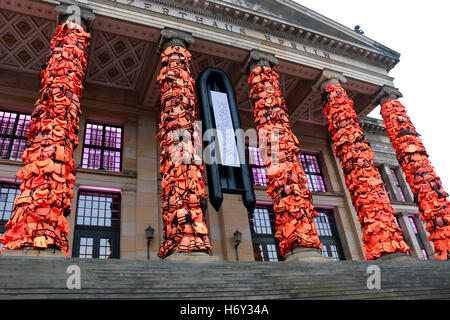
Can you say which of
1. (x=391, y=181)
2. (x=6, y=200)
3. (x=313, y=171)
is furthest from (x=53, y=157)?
(x=391, y=181)

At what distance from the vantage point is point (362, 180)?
13609 mm

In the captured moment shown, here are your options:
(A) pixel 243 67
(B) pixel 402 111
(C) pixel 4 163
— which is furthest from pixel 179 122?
(B) pixel 402 111

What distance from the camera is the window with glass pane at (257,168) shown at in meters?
19.4

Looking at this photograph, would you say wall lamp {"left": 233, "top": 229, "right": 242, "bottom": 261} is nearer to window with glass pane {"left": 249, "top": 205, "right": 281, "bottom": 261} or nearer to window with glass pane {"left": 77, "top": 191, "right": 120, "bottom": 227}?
window with glass pane {"left": 249, "top": 205, "right": 281, "bottom": 261}

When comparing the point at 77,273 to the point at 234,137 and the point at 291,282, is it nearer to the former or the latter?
the point at 291,282

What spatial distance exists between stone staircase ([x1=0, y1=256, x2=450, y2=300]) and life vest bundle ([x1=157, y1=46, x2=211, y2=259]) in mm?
1601

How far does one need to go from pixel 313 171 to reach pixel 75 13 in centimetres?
1588

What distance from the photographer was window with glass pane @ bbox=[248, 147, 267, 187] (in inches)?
763

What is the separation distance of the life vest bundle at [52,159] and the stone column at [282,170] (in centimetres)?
654

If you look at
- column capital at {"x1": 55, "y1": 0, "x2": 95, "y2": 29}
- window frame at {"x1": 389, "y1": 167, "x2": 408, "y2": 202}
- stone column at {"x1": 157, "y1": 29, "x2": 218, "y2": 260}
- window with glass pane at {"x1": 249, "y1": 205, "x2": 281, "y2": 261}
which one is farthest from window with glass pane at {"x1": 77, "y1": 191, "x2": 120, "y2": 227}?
window frame at {"x1": 389, "y1": 167, "x2": 408, "y2": 202}

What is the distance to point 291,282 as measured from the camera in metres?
6.91

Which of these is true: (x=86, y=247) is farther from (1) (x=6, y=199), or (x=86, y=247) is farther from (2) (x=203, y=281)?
(2) (x=203, y=281)

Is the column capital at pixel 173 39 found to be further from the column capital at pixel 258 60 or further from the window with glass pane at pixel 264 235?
the window with glass pane at pixel 264 235

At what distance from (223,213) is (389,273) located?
906cm
